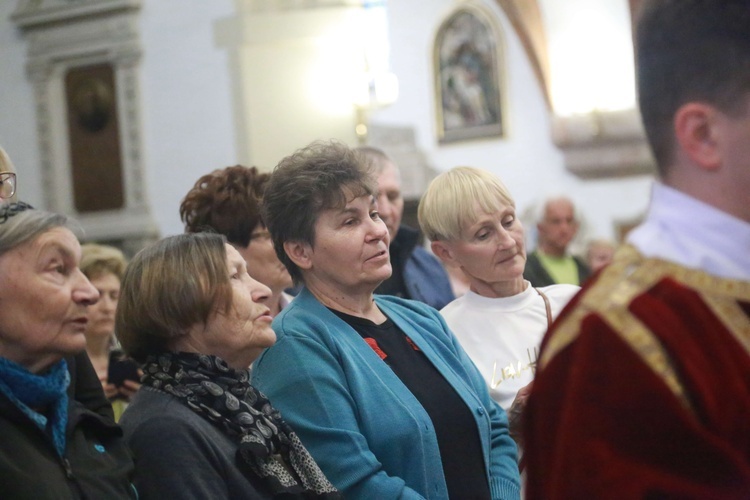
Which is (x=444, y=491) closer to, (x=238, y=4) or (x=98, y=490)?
(x=98, y=490)

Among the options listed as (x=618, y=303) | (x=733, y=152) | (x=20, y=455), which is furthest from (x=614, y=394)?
(x=20, y=455)

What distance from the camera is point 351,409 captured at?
8.27 feet

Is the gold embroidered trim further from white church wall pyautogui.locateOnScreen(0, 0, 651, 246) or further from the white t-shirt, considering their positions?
white church wall pyautogui.locateOnScreen(0, 0, 651, 246)

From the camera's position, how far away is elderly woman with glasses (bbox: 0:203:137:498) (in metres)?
2.08

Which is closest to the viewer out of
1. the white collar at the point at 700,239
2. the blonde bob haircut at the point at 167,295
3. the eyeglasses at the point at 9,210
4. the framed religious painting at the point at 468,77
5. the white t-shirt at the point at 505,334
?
the white collar at the point at 700,239

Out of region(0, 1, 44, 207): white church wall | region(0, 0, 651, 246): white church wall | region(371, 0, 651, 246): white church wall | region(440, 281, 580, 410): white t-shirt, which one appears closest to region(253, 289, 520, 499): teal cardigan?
region(440, 281, 580, 410): white t-shirt

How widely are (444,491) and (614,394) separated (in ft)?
4.58

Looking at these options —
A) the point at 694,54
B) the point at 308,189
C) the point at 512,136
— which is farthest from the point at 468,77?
the point at 694,54

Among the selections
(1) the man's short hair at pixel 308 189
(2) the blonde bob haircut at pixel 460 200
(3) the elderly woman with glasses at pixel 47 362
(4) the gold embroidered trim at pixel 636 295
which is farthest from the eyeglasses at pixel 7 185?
(4) the gold embroidered trim at pixel 636 295

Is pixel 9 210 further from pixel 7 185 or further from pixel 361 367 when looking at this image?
pixel 361 367

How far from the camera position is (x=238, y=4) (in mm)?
9234

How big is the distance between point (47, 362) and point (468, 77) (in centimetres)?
1297

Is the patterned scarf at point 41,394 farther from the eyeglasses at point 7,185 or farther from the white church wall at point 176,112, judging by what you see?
the white church wall at point 176,112

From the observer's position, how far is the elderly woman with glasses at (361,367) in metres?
2.51
